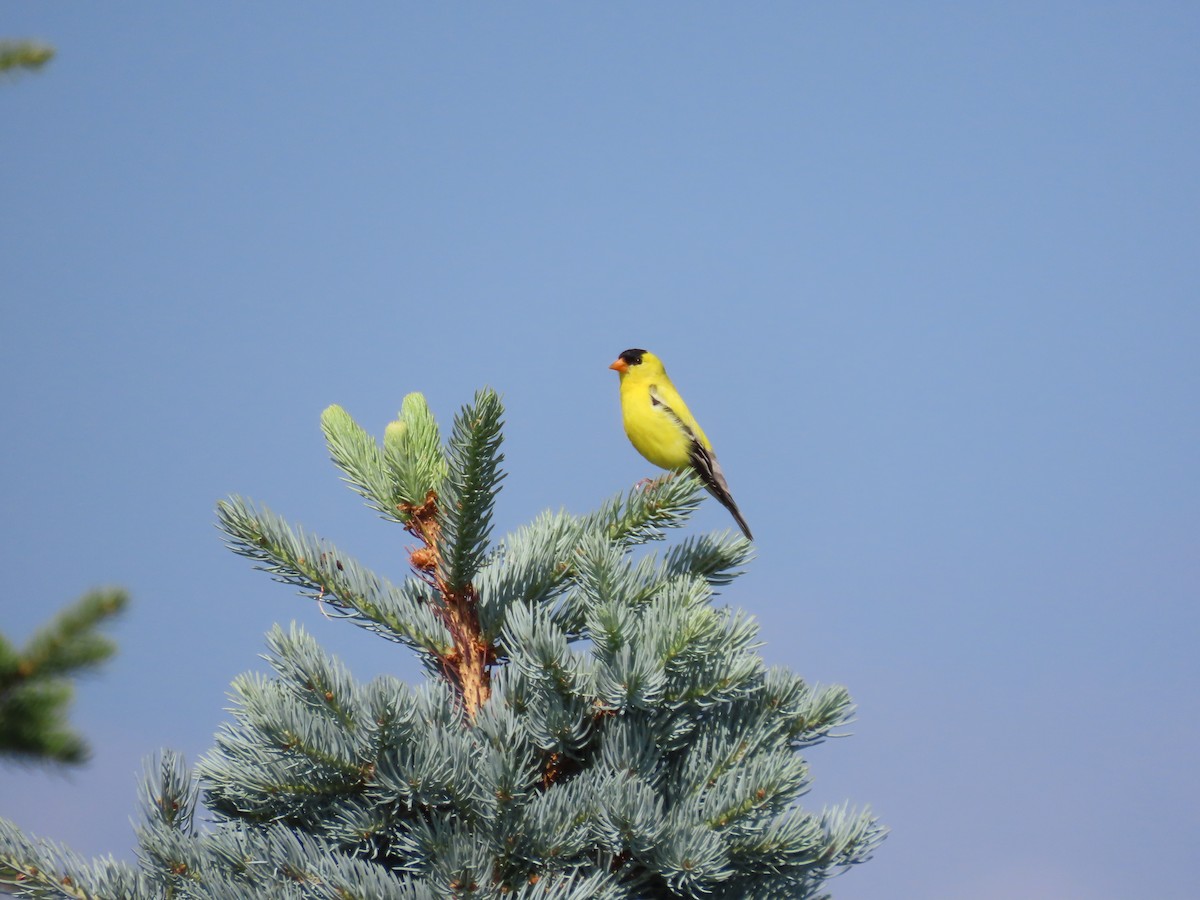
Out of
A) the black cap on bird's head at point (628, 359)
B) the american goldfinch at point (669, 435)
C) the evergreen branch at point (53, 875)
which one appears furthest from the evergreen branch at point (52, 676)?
the black cap on bird's head at point (628, 359)

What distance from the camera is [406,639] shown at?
330cm

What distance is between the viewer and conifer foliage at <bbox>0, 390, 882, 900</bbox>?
→ 2.67 m

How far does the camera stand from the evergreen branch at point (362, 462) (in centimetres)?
356

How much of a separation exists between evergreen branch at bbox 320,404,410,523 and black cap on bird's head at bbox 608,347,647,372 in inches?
210

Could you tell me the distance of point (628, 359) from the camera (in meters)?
9.06

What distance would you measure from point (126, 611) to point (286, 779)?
1.97 feet

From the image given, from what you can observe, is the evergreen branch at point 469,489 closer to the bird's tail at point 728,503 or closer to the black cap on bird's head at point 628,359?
the bird's tail at point 728,503

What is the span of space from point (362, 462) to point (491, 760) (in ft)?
4.22

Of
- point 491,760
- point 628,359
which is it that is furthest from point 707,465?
point 491,760

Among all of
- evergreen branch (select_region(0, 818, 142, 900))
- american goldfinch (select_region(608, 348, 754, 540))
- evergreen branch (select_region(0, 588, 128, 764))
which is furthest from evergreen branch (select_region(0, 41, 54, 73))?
american goldfinch (select_region(608, 348, 754, 540))

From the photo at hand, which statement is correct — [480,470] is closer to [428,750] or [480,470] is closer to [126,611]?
[428,750]

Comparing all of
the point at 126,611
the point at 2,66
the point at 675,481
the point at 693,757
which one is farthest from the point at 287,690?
the point at 2,66

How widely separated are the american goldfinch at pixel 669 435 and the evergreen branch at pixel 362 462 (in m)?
3.76

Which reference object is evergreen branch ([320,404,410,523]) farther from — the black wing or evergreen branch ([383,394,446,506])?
the black wing
